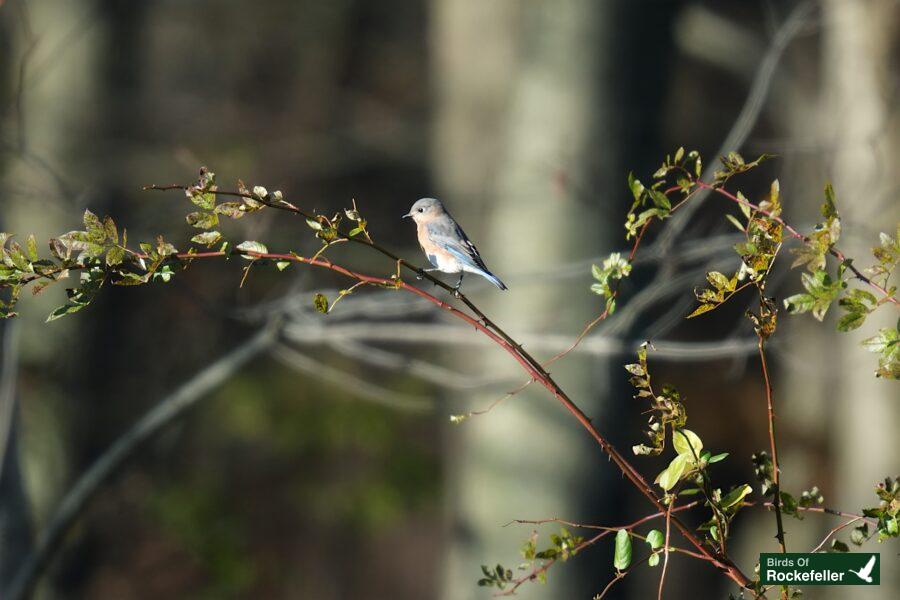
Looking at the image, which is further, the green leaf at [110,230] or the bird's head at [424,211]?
the bird's head at [424,211]

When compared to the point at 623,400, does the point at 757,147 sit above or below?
above

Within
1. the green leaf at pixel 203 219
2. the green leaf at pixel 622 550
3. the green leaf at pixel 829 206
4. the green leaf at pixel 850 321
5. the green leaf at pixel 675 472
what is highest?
the green leaf at pixel 829 206

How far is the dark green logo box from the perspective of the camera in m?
1.19

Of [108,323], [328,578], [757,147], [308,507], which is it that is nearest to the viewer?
[757,147]

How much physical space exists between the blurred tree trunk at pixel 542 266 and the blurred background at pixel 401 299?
0.5 inches

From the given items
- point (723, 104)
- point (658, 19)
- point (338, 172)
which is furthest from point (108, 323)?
point (723, 104)

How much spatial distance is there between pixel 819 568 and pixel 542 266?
2327 millimetres

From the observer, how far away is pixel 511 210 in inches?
145

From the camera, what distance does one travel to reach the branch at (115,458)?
2.89 meters

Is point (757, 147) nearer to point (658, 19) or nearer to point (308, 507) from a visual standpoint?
point (658, 19)

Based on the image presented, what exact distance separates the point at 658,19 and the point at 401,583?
7734 mm

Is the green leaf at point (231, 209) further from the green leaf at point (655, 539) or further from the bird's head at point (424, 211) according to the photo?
the bird's head at point (424, 211)

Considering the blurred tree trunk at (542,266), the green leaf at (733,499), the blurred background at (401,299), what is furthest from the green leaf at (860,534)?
the blurred tree trunk at (542,266)

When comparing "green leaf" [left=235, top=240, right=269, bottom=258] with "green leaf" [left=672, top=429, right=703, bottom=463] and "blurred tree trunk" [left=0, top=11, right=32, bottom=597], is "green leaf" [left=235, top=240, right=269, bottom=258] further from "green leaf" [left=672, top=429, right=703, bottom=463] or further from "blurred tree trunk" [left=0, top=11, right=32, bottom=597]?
"blurred tree trunk" [left=0, top=11, right=32, bottom=597]
